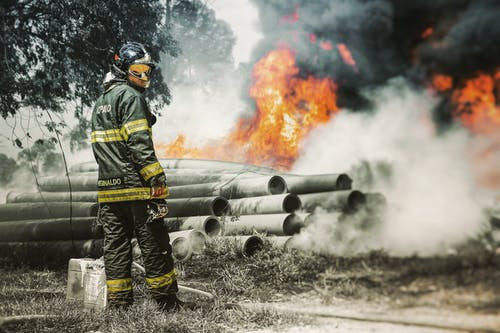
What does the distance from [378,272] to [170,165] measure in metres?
6.12

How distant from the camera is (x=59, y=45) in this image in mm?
7344

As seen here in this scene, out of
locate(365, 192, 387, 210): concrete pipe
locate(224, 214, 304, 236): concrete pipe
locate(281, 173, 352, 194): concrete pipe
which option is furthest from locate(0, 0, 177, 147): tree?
locate(365, 192, 387, 210): concrete pipe

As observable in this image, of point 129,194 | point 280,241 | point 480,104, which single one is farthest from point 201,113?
point 480,104

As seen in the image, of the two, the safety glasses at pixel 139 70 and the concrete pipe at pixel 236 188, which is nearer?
the safety glasses at pixel 139 70

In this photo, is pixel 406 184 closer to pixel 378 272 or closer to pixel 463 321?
pixel 378 272

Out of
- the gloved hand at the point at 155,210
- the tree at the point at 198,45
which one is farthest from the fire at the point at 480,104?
the tree at the point at 198,45

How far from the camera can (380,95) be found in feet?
16.4

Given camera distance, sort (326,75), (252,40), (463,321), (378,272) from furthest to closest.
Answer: (252,40), (326,75), (378,272), (463,321)

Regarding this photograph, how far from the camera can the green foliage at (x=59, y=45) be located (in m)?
7.16

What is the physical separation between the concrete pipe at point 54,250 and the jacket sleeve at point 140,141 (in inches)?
122

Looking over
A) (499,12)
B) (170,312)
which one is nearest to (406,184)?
(499,12)

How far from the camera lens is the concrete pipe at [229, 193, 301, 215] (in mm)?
5938

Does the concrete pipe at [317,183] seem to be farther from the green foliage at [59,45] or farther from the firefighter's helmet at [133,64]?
the green foliage at [59,45]

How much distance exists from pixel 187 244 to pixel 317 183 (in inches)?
73.8
